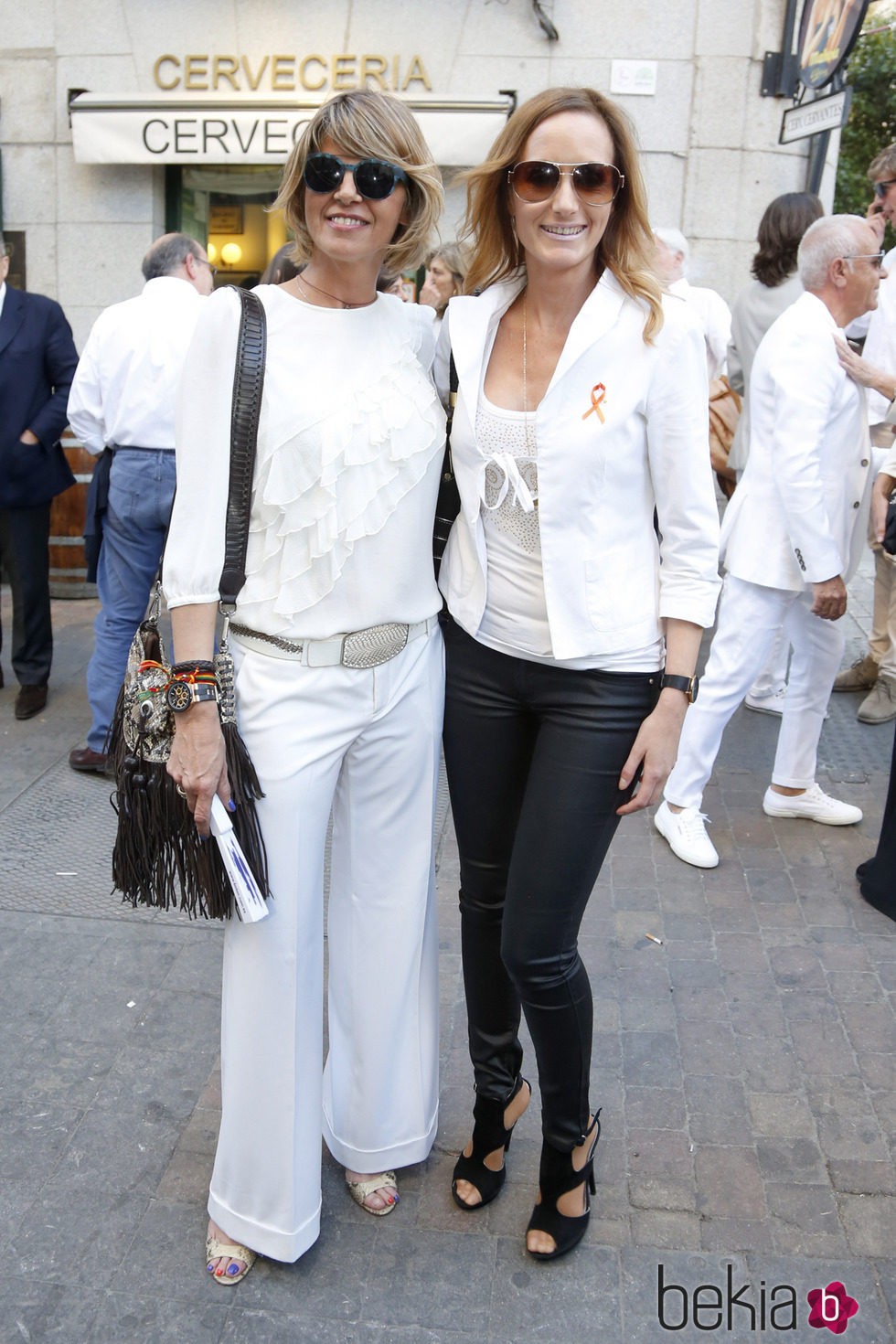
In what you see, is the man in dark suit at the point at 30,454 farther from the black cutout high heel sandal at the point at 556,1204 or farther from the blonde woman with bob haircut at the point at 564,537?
the black cutout high heel sandal at the point at 556,1204

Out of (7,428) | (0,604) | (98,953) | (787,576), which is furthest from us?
(0,604)

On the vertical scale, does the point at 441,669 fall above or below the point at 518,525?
below

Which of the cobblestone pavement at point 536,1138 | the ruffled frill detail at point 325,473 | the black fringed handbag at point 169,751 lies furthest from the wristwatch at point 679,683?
the cobblestone pavement at point 536,1138

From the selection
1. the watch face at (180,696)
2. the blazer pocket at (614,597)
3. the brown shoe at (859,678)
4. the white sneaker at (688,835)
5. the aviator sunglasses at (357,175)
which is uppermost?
the aviator sunglasses at (357,175)

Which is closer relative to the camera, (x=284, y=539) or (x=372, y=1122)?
(x=284, y=539)

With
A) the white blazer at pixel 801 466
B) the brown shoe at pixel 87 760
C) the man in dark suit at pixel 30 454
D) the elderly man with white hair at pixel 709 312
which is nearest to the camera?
the white blazer at pixel 801 466

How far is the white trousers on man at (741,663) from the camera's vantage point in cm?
440

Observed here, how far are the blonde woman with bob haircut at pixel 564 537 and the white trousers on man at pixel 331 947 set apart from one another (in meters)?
0.16

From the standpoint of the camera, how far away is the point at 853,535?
4.50 m

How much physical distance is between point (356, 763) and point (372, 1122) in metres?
0.83

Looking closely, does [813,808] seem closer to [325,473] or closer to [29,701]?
[325,473]

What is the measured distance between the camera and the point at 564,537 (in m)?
2.26

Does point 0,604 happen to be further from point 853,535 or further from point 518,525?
point 518,525

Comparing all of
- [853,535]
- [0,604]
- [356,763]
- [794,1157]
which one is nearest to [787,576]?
[853,535]
